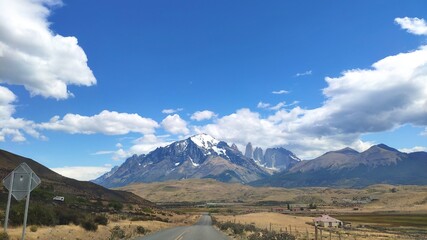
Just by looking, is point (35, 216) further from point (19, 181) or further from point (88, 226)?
point (19, 181)

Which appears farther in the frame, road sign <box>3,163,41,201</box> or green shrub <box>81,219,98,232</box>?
green shrub <box>81,219,98,232</box>

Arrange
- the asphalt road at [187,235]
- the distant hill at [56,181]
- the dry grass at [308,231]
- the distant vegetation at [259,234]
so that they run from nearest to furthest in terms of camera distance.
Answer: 1. the asphalt road at [187,235]
2. the distant vegetation at [259,234]
3. the dry grass at [308,231]
4. the distant hill at [56,181]

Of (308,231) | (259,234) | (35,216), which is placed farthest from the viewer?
(308,231)

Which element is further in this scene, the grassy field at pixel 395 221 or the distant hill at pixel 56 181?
the distant hill at pixel 56 181

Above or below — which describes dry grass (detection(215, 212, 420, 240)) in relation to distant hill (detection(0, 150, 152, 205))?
below

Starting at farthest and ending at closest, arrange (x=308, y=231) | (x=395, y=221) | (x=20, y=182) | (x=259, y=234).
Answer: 1. (x=395, y=221)
2. (x=308, y=231)
3. (x=259, y=234)
4. (x=20, y=182)

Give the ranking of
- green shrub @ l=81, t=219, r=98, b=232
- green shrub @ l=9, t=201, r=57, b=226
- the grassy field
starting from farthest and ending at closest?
the grassy field, green shrub @ l=81, t=219, r=98, b=232, green shrub @ l=9, t=201, r=57, b=226

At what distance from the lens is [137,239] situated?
120 ft

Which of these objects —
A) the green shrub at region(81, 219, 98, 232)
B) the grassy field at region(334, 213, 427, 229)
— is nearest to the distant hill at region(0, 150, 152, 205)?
the grassy field at region(334, 213, 427, 229)

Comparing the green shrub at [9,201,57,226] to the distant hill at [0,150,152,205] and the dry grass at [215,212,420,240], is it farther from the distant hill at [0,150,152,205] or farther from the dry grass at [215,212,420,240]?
the distant hill at [0,150,152,205]

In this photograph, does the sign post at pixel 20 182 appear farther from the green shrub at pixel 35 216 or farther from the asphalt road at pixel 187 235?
the asphalt road at pixel 187 235

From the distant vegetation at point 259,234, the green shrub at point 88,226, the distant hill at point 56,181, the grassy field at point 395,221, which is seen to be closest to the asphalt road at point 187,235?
the distant vegetation at point 259,234

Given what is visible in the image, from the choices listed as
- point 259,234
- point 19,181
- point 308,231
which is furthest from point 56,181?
point 19,181

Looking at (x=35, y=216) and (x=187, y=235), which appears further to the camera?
(x=187, y=235)
